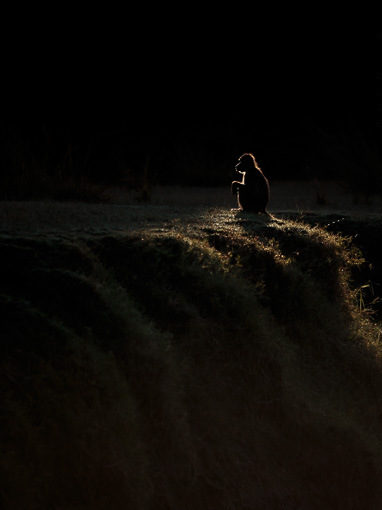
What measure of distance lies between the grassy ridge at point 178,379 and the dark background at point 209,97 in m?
5.72

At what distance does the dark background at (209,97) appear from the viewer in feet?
30.3

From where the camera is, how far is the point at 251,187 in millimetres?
4477

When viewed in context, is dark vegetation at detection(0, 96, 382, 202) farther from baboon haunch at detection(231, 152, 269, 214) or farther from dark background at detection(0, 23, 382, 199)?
baboon haunch at detection(231, 152, 269, 214)

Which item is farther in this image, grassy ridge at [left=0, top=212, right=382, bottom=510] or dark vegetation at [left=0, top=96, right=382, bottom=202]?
dark vegetation at [left=0, top=96, right=382, bottom=202]

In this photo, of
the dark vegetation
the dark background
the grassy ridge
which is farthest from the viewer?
the dark background

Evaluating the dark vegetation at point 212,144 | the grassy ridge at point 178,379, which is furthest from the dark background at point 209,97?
the grassy ridge at point 178,379

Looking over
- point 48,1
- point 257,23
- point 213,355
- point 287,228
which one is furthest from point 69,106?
point 213,355

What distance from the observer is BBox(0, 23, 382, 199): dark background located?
9.24 metres

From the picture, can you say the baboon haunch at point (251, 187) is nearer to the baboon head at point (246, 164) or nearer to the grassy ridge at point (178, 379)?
the baboon head at point (246, 164)

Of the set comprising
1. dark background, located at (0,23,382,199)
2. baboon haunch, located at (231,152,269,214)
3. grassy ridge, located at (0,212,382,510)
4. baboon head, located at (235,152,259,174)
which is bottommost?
grassy ridge, located at (0,212,382,510)

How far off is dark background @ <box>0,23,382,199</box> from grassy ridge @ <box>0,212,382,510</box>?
5722 millimetres

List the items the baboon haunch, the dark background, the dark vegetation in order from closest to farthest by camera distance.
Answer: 1. the baboon haunch
2. the dark vegetation
3. the dark background

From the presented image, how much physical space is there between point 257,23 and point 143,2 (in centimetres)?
161

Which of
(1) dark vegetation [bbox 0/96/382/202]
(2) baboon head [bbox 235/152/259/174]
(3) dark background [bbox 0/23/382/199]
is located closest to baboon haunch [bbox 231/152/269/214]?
(2) baboon head [bbox 235/152/259/174]
